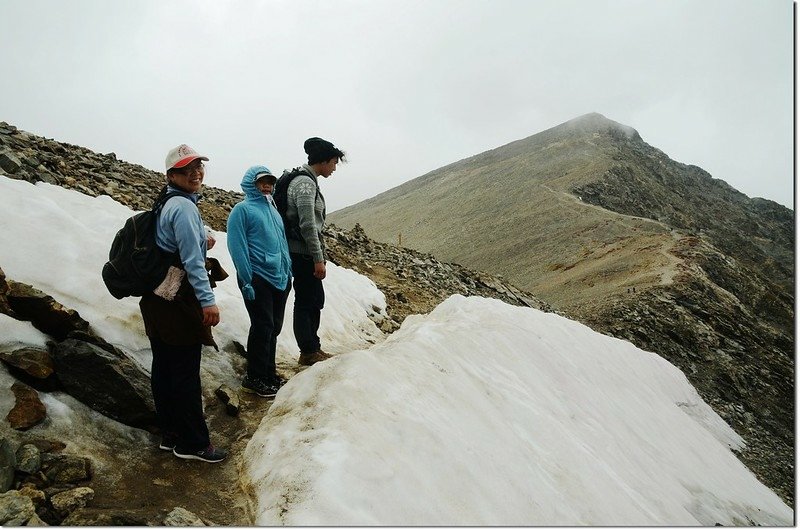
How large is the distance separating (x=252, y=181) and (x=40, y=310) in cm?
220

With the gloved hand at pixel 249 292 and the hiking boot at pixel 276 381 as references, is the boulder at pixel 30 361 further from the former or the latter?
the hiking boot at pixel 276 381

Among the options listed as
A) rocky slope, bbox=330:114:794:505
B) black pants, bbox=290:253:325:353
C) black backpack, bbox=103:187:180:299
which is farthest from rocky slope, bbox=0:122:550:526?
rocky slope, bbox=330:114:794:505

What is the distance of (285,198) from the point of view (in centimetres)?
619

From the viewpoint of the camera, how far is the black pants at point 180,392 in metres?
4.20

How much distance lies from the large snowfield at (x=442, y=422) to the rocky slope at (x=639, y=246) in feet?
19.6

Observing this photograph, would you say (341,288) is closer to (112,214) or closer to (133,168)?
(112,214)

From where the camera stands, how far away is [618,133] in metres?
75.0

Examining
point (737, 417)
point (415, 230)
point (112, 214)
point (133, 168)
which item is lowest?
point (737, 417)

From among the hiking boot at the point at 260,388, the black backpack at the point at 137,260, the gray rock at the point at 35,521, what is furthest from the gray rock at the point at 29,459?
the hiking boot at the point at 260,388

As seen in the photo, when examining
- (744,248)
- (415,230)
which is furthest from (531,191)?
(744,248)

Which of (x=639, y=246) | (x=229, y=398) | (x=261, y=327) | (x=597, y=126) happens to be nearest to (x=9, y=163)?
(x=261, y=327)

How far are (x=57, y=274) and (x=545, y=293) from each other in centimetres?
2545

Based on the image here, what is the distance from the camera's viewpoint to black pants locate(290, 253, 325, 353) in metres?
6.40

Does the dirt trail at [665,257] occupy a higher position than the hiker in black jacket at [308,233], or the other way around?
the dirt trail at [665,257]
